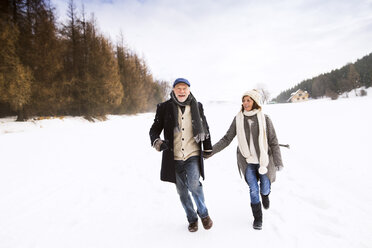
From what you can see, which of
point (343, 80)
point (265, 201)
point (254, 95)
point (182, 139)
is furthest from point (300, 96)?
point (182, 139)

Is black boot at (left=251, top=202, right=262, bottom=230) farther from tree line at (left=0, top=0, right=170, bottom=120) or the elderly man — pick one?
tree line at (left=0, top=0, right=170, bottom=120)

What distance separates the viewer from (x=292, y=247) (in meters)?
2.12

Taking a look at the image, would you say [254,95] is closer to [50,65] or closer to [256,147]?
[256,147]

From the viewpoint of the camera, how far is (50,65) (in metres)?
13.4

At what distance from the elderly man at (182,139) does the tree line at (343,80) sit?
75859mm

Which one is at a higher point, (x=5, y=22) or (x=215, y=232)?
(x=5, y=22)

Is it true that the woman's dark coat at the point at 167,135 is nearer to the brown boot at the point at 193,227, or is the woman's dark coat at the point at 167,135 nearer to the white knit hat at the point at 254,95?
the brown boot at the point at 193,227

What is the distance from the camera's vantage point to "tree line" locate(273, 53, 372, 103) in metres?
62.5

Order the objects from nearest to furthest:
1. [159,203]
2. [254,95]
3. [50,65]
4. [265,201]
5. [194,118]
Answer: [194,118]
[254,95]
[265,201]
[159,203]
[50,65]

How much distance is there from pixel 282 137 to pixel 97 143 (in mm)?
9104

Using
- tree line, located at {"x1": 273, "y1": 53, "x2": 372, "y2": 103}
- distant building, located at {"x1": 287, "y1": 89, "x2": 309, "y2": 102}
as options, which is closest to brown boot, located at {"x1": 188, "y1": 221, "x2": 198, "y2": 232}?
tree line, located at {"x1": 273, "y1": 53, "x2": 372, "y2": 103}

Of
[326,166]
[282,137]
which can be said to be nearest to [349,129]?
[282,137]

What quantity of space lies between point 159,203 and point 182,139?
1.72 meters

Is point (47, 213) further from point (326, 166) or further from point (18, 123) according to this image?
point (18, 123)
